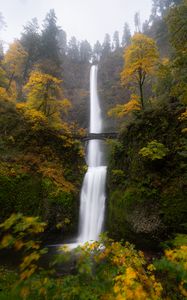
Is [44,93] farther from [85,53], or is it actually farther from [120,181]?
[85,53]

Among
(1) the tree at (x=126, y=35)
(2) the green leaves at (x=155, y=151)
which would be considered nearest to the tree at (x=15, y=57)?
(2) the green leaves at (x=155, y=151)

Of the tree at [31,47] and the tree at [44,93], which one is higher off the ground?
the tree at [31,47]

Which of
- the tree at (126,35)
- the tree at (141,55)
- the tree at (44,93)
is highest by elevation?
the tree at (126,35)

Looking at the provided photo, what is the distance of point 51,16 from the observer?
3183 cm

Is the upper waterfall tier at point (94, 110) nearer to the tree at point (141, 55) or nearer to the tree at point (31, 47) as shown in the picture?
the tree at point (31, 47)

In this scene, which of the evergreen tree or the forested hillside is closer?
the forested hillside

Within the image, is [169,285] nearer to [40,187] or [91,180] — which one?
[40,187]

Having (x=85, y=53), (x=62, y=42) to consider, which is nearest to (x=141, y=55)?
(x=85, y=53)

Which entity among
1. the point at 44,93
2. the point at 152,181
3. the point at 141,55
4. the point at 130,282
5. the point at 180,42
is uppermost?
the point at 141,55

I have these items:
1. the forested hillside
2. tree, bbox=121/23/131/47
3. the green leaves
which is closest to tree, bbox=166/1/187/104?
the forested hillside

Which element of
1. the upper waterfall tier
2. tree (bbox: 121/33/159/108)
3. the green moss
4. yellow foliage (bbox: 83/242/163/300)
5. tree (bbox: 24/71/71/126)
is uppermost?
the upper waterfall tier

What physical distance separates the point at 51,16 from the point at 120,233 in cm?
2976

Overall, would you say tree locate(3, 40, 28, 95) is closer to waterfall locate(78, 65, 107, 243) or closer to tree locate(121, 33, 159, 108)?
tree locate(121, 33, 159, 108)

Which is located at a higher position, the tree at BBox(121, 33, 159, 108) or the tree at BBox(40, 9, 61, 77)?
the tree at BBox(40, 9, 61, 77)
